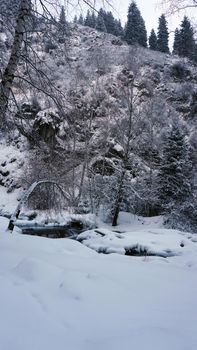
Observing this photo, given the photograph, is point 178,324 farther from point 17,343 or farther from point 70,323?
point 17,343

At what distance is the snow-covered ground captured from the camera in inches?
107

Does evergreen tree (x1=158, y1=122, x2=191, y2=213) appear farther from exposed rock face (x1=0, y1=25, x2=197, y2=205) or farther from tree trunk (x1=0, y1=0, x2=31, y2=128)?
tree trunk (x1=0, y1=0, x2=31, y2=128)

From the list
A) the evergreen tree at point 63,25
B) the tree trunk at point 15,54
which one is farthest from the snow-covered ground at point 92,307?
the evergreen tree at point 63,25

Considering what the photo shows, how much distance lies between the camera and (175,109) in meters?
36.2

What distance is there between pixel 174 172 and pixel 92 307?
55.7 ft

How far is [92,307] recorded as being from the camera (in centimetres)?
350

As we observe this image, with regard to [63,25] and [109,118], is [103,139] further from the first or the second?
[63,25]

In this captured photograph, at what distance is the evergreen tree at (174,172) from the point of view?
19.1 m

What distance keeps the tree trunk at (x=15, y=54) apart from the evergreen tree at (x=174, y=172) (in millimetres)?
14717

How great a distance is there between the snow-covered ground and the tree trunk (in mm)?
2637

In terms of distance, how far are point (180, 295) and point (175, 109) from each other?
34082 millimetres

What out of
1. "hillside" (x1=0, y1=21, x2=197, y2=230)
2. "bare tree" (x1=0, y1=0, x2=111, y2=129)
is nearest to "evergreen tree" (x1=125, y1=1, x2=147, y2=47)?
"hillside" (x1=0, y1=21, x2=197, y2=230)

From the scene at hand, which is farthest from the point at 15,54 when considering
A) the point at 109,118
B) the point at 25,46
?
the point at 109,118

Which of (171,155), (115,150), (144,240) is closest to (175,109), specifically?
(115,150)
